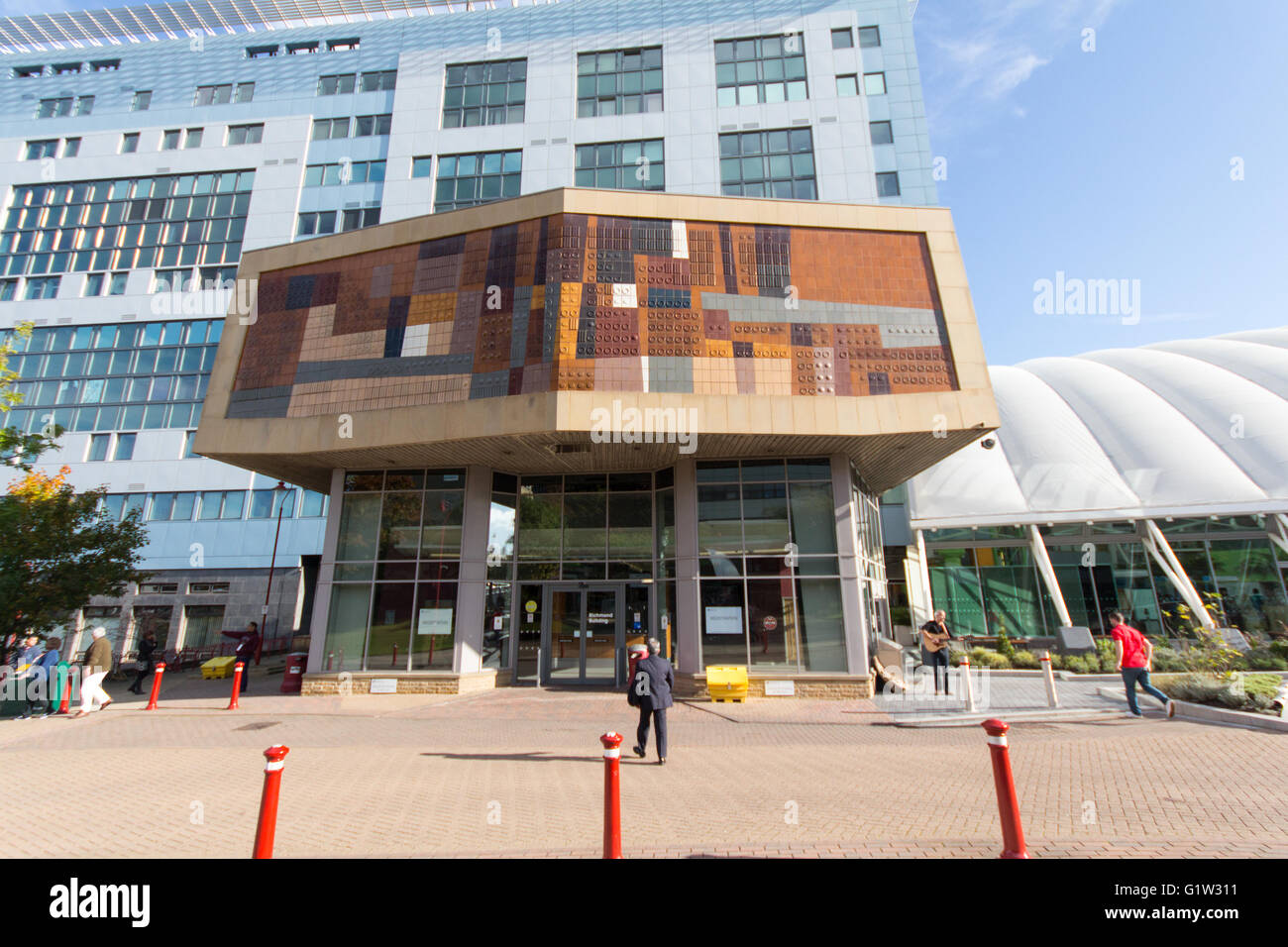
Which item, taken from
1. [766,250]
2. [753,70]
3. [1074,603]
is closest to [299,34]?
[753,70]

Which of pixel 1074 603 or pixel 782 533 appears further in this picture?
pixel 1074 603

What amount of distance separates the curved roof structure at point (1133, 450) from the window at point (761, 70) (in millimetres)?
18586

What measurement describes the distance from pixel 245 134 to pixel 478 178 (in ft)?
58.0

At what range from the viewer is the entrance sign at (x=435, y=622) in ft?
53.6

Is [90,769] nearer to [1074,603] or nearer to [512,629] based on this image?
[512,629]

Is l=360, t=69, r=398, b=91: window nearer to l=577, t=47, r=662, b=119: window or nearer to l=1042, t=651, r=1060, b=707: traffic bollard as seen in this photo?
l=577, t=47, r=662, b=119: window

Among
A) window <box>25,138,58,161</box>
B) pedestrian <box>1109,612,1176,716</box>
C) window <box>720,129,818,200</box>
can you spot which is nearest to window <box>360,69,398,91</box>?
window <box>720,129,818,200</box>

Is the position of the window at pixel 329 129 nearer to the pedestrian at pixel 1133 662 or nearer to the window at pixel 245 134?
the window at pixel 245 134

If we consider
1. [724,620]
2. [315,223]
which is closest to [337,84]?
[315,223]

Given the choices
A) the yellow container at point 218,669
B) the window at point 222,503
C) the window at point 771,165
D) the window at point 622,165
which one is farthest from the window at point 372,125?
the yellow container at point 218,669

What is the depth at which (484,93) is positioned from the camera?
28.8 meters

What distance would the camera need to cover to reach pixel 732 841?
18.7ft

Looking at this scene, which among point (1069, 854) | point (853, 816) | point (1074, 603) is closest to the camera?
point (1069, 854)
